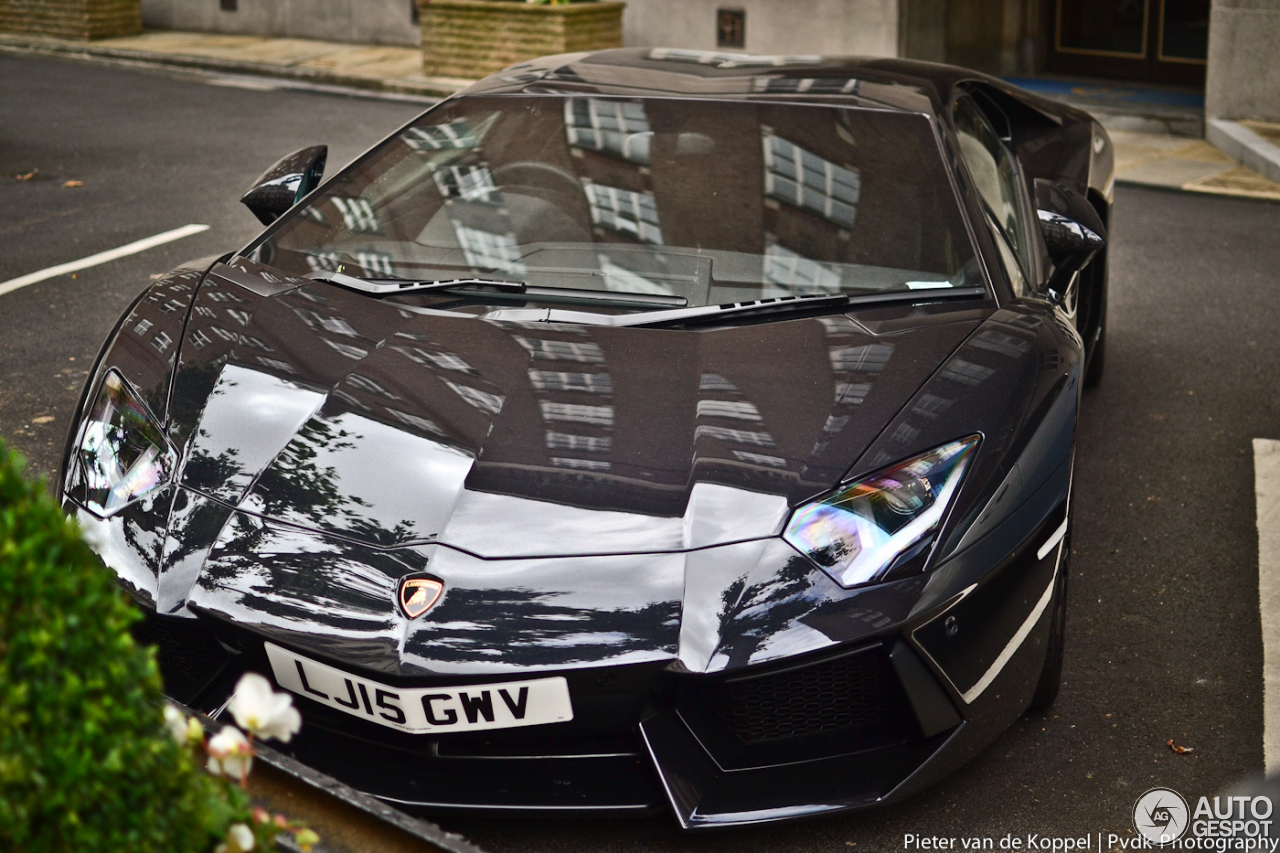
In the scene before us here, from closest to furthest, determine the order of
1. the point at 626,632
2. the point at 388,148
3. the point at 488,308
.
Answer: the point at 626,632, the point at 488,308, the point at 388,148

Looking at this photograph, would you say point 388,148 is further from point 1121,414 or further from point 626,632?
point 1121,414

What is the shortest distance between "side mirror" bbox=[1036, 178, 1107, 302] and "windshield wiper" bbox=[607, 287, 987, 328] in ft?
1.51

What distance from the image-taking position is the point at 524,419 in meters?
2.46

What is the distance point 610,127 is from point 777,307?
759 millimetres

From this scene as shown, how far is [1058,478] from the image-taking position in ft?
8.20

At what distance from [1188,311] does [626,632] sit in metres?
4.34

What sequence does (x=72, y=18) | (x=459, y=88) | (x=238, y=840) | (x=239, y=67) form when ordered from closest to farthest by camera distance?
(x=238, y=840)
(x=459, y=88)
(x=239, y=67)
(x=72, y=18)

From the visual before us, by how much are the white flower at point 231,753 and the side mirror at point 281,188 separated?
2373 millimetres

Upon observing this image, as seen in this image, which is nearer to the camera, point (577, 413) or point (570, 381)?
point (577, 413)

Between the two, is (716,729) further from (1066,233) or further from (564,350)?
(1066,233)

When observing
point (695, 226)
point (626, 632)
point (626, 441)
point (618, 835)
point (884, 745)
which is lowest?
point (618, 835)

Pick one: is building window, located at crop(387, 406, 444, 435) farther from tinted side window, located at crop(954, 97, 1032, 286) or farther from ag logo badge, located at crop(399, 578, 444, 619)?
tinted side window, located at crop(954, 97, 1032, 286)

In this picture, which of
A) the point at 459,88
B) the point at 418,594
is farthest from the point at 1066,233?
the point at 459,88

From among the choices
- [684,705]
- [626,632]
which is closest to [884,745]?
[684,705]
